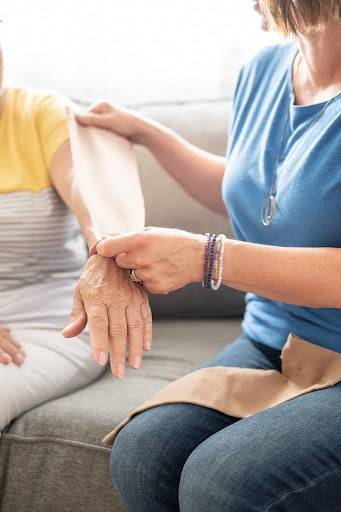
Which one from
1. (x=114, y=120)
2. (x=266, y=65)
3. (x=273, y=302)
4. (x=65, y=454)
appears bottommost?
(x=65, y=454)

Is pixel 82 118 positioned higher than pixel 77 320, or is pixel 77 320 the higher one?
pixel 82 118

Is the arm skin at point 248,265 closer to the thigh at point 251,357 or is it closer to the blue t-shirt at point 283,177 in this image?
→ the blue t-shirt at point 283,177

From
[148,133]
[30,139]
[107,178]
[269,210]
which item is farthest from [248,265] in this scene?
[30,139]

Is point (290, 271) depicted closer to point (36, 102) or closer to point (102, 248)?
point (102, 248)

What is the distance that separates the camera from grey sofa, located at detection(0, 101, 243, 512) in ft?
4.63

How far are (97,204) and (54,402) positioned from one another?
0.40 meters

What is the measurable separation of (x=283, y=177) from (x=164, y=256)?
274 millimetres

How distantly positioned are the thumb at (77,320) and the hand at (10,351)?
30 cm

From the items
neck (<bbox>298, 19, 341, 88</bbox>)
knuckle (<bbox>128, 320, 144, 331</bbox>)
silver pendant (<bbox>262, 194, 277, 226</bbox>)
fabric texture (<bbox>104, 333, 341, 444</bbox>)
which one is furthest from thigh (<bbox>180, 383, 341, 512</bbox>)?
neck (<bbox>298, 19, 341, 88</bbox>)

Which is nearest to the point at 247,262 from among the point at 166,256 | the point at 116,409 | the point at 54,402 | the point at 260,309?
the point at 166,256

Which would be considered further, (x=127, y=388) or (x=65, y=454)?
(x=127, y=388)

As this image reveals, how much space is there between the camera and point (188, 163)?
1672mm

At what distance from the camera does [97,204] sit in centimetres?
147

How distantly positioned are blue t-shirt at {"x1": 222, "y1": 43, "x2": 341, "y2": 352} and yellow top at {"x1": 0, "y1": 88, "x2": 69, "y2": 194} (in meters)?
0.38
